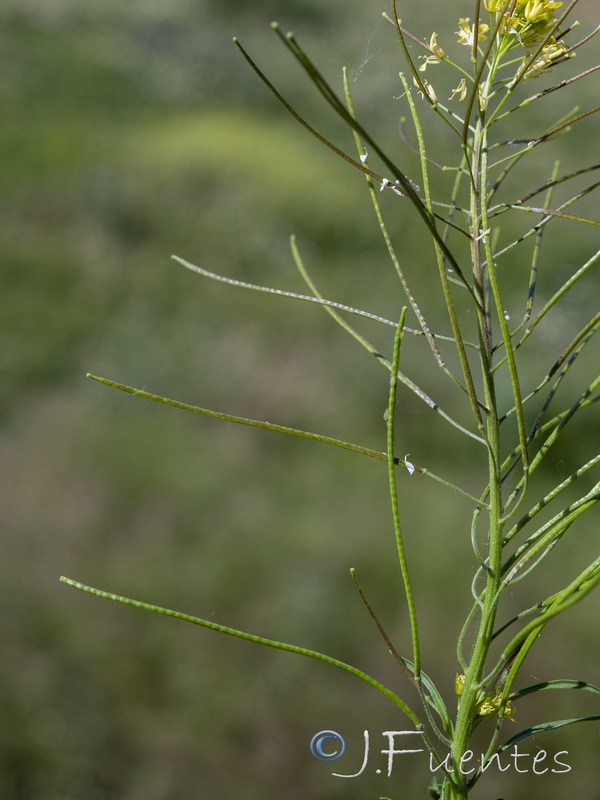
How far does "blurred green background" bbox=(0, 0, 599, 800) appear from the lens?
84.8 inches

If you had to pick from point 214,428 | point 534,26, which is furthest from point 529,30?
point 214,428

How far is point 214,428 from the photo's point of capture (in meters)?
3.01

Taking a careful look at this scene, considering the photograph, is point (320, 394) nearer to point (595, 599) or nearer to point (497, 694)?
point (595, 599)

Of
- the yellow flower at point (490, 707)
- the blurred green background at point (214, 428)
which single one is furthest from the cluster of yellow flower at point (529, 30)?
the blurred green background at point (214, 428)

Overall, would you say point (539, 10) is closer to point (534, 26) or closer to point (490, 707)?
point (534, 26)

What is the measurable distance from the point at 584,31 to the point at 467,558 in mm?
1778

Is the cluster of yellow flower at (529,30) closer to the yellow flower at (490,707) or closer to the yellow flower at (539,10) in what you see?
the yellow flower at (539,10)

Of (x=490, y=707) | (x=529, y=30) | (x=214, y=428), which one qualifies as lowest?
(x=214, y=428)

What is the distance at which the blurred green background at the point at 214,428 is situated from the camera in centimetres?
215

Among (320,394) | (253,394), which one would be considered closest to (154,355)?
(253,394)

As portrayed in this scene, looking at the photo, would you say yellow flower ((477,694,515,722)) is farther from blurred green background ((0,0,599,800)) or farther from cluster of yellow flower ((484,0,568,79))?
blurred green background ((0,0,599,800))

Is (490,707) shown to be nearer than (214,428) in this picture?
Yes

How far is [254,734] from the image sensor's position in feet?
7.15

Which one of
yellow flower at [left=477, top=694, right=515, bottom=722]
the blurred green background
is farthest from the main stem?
the blurred green background
